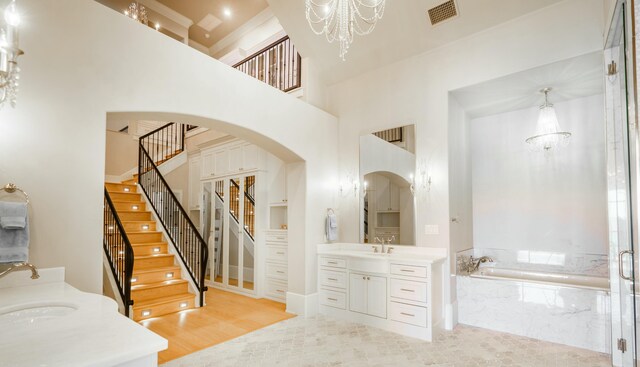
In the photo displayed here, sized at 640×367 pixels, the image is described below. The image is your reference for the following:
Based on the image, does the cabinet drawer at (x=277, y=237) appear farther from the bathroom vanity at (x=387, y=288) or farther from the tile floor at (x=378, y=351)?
the tile floor at (x=378, y=351)

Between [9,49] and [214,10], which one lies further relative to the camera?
[214,10]

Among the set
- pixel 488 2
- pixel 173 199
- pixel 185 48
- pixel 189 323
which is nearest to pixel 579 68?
pixel 488 2

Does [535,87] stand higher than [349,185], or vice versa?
[535,87]

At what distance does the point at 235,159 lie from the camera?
630 cm

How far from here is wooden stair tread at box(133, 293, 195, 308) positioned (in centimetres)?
445

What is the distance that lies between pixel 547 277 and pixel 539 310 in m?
0.81

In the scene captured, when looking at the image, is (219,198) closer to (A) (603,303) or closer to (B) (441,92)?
(B) (441,92)

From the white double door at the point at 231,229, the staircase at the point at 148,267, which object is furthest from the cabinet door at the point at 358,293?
the staircase at the point at 148,267

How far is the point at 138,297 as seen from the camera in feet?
15.1

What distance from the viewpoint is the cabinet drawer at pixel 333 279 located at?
453 cm

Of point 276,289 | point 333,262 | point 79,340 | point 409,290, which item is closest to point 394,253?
point 409,290

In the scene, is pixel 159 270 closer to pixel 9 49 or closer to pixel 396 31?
pixel 9 49

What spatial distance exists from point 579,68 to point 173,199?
589cm

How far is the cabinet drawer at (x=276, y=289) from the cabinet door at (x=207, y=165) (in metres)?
2.52
